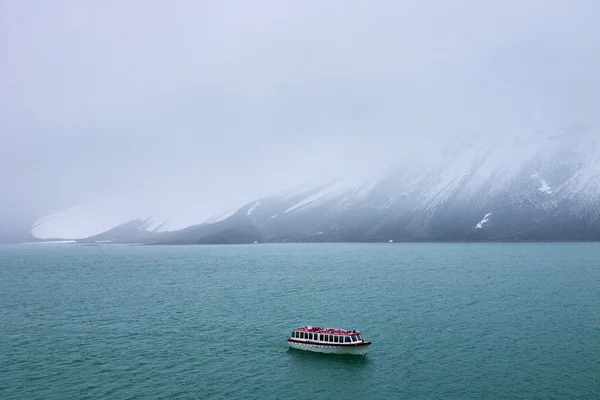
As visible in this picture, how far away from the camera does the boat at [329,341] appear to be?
8394cm

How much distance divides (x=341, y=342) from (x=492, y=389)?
26.3 m

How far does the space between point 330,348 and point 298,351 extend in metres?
5.91

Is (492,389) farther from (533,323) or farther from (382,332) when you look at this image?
(533,323)

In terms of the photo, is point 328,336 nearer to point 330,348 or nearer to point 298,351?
point 330,348

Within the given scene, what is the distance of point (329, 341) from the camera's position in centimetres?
8650

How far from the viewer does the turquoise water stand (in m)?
69.4

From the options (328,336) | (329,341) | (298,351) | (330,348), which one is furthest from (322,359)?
(298,351)

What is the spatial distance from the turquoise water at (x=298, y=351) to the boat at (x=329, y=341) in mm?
1859

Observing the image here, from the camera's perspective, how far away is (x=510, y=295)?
13600 cm

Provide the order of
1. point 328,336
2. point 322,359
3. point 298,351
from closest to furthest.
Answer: point 322,359 → point 328,336 → point 298,351

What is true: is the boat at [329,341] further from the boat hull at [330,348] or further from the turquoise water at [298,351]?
the turquoise water at [298,351]

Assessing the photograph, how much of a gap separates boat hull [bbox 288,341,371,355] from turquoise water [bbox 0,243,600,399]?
156 cm

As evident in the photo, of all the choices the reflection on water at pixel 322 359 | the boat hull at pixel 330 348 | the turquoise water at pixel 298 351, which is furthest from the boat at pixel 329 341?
the turquoise water at pixel 298 351

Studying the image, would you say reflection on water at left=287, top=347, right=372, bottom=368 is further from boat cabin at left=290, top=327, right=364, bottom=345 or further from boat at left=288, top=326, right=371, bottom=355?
boat cabin at left=290, top=327, right=364, bottom=345
